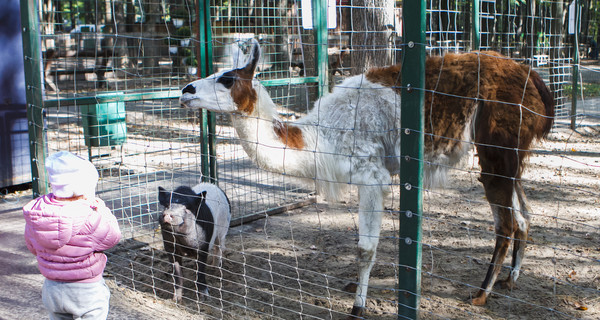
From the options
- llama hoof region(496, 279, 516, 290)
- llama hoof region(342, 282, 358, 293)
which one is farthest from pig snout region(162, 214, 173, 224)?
llama hoof region(496, 279, 516, 290)

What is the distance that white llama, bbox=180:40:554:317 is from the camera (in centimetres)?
390

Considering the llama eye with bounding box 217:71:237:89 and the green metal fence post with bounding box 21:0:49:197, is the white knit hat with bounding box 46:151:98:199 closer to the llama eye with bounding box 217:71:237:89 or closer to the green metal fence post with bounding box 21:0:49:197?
the llama eye with bounding box 217:71:237:89

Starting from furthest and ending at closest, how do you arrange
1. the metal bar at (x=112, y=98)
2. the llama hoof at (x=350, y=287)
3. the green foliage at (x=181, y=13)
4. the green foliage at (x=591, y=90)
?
the green foliage at (x=591, y=90) → the green foliage at (x=181, y=13) → the metal bar at (x=112, y=98) → the llama hoof at (x=350, y=287)

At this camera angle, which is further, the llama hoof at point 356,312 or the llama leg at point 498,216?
the llama leg at point 498,216

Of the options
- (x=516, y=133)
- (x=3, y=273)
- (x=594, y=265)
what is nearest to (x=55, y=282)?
(x=3, y=273)

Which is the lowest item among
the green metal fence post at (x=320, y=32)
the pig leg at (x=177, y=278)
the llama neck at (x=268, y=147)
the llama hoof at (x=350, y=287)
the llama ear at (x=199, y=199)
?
the llama hoof at (x=350, y=287)

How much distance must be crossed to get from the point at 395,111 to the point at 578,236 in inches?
111

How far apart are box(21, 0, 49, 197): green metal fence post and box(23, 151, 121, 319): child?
7.69 feet

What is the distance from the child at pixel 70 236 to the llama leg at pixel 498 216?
2.71 metres

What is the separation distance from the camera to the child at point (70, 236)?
2.71 meters

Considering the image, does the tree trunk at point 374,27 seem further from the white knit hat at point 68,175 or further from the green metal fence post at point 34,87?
the white knit hat at point 68,175

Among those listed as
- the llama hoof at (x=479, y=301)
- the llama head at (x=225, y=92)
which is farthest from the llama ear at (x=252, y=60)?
the llama hoof at (x=479, y=301)

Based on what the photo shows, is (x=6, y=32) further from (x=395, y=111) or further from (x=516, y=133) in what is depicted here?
(x=516, y=133)

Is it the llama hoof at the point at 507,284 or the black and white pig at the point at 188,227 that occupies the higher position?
the black and white pig at the point at 188,227
